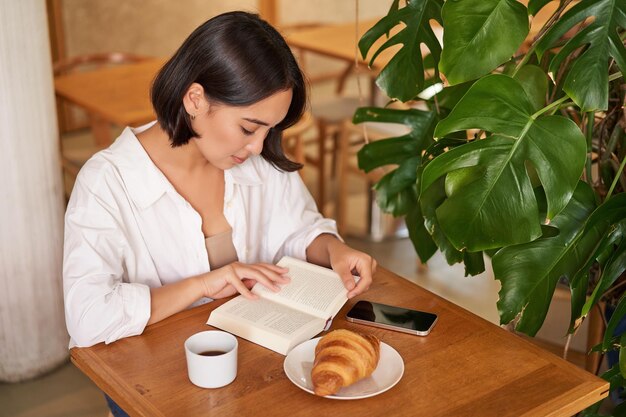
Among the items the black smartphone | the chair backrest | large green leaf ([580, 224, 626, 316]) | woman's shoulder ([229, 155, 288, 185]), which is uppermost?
woman's shoulder ([229, 155, 288, 185])

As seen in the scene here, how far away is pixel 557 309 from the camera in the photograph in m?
2.96

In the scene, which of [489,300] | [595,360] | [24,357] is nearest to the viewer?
[595,360]

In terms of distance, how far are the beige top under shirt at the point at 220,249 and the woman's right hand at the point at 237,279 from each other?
7.5 inches

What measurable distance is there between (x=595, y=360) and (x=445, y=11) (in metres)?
1.14

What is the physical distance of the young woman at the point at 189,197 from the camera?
67.1 inches

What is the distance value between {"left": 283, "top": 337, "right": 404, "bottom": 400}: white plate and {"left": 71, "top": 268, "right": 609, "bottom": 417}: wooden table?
15 millimetres

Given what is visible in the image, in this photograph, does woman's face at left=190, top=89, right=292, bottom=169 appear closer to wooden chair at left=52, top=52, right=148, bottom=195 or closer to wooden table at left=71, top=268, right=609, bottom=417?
wooden table at left=71, top=268, right=609, bottom=417

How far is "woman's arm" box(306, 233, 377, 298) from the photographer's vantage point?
1.83 meters

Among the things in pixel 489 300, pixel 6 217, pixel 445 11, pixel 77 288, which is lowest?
pixel 489 300

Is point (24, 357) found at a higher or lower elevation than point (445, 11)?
lower

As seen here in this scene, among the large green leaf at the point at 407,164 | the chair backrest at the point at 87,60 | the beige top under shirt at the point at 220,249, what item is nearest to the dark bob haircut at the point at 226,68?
the beige top under shirt at the point at 220,249

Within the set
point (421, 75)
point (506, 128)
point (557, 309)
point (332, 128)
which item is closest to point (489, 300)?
point (557, 309)

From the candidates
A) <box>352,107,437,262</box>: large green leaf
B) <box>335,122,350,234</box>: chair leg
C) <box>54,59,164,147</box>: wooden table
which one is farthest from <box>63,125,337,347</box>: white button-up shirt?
<box>335,122,350,234</box>: chair leg

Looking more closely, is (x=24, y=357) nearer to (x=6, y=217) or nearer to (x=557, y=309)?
(x=6, y=217)
